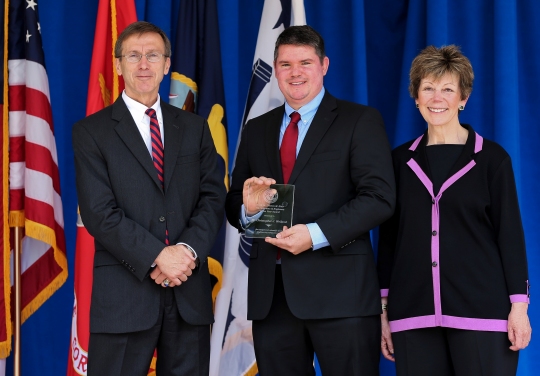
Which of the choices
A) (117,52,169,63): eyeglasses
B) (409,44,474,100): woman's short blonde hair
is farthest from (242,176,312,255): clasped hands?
(409,44,474,100): woman's short blonde hair

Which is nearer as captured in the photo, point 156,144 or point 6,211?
point 156,144

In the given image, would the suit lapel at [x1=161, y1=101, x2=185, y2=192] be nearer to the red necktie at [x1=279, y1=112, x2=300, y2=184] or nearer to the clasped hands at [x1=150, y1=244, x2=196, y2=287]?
the clasped hands at [x1=150, y1=244, x2=196, y2=287]

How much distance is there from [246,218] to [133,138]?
54cm

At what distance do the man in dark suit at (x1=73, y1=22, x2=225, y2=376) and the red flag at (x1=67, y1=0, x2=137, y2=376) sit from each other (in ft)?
3.25

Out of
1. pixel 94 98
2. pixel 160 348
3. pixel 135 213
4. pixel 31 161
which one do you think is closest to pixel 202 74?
pixel 94 98

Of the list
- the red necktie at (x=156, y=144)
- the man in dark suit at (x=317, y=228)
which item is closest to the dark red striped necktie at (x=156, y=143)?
the red necktie at (x=156, y=144)

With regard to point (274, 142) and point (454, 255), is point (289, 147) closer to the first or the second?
point (274, 142)

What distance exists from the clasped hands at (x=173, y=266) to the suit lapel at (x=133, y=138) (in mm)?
264

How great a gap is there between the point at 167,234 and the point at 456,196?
1.09m

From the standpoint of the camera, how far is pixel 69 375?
12.0ft

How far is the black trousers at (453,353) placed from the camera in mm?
2385

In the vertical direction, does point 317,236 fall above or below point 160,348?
above

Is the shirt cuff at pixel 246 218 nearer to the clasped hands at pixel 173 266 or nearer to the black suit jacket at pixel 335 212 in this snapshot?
the black suit jacket at pixel 335 212

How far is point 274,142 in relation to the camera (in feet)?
9.13
